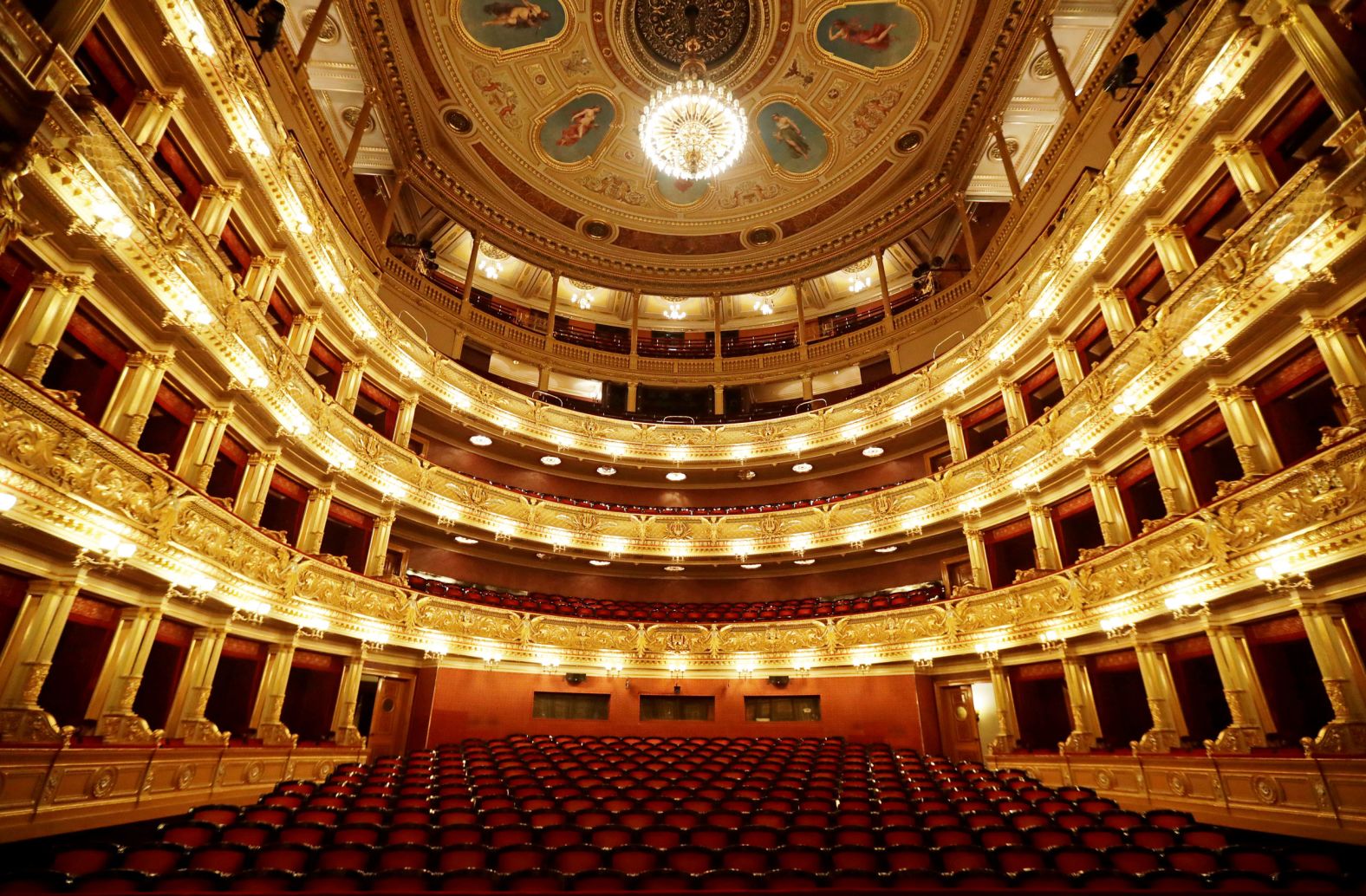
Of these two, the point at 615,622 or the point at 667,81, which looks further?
the point at 667,81

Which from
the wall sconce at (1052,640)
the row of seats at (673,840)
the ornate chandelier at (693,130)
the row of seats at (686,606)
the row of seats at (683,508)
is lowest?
the row of seats at (673,840)

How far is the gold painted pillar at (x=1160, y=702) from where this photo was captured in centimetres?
802

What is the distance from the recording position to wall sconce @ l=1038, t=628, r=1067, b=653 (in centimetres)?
977

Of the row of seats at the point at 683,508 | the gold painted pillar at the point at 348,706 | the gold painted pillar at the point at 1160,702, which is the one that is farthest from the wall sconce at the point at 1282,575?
the gold painted pillar at the point at 348,706

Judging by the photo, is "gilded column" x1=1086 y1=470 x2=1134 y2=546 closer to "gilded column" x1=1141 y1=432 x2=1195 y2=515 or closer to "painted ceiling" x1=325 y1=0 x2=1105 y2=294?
"gilded column" x1=1141 y1=432 x2=1195 y2=515

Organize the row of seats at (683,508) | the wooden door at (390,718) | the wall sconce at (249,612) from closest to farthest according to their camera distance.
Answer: the wall sconce at (249,612)
the wooden door at (390,718)
the row of seats at (683,508)

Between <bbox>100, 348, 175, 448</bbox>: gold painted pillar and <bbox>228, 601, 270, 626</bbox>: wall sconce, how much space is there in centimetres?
247

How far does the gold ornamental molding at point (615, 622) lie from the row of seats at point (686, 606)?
0.57 m

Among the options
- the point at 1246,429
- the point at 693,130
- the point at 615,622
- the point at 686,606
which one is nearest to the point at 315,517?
the point at 615,622

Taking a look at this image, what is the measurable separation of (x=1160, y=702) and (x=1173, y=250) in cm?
615

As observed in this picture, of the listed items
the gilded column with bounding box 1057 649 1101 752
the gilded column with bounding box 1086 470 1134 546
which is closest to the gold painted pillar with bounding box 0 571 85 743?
the gilded column with bounding box 1057 649 1101 752

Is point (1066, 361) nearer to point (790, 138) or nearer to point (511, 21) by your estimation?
point (790, 138)

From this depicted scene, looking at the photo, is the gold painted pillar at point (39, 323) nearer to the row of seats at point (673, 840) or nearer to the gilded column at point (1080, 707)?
the row of seats at point (673, 840)

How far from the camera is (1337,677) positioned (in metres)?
6.13
